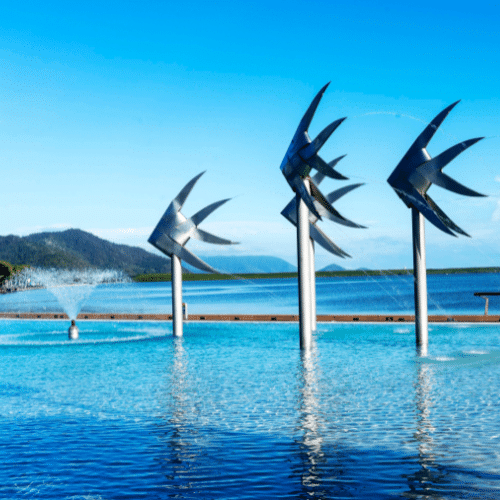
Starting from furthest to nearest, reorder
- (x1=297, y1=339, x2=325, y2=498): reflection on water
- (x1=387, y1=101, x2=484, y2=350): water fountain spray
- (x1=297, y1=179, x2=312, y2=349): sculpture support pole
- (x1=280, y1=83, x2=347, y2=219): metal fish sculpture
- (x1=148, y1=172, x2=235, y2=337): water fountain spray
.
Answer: (x1=148, y1=172, x2=235, y2=337): water fountain spray, (x1=297, y1=179, x2=312, y2=349): sculpture support pole, (x1=387, y1=101, x2=484, y2=350): water fountain spray, (x1=280, y1=83, x2=347, y2=219): metal fish sculpture, (x1=297, y1=339, x2=325, y2=498): reflection on water

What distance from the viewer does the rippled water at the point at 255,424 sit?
7727 mm

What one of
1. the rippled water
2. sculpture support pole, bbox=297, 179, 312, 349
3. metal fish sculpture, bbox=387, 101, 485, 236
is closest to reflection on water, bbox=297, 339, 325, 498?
the rippled water

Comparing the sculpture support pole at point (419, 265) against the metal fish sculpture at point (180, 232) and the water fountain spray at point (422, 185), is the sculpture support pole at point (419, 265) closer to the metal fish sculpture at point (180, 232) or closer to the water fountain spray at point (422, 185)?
the water fountain spray at point (422, 185)

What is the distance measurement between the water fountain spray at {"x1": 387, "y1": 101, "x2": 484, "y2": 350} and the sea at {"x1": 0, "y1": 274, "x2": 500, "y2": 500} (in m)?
2.90

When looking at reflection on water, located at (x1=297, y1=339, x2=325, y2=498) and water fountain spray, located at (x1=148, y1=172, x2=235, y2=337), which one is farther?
water fountain spray, located at (x1=148, y1=172, x2=235, y2=337)

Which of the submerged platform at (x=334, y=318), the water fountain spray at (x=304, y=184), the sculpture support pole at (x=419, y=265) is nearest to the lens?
the water fountain spray at (x=304, y=184)

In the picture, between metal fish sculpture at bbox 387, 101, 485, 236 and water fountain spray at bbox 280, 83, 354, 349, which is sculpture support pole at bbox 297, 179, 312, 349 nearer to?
water fountain spray at bbox 280, 83, 354, 349

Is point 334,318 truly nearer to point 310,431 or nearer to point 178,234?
point 178,234

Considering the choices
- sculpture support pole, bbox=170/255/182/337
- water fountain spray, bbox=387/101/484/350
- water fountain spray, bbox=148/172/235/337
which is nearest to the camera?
water fountain spray, bbox=387/101/484/350

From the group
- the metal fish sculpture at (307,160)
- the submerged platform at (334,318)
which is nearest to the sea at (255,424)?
the metal fish sculpture at (307,160)

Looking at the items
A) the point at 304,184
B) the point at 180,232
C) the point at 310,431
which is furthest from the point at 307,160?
the point at 310,431

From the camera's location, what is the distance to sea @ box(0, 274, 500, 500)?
304 inches

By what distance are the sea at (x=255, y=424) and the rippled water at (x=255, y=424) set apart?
0.12 feet

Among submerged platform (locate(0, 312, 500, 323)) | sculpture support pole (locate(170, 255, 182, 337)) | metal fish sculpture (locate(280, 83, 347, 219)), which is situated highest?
metal fish sculpture (locate(280, 83, 347, 219))
